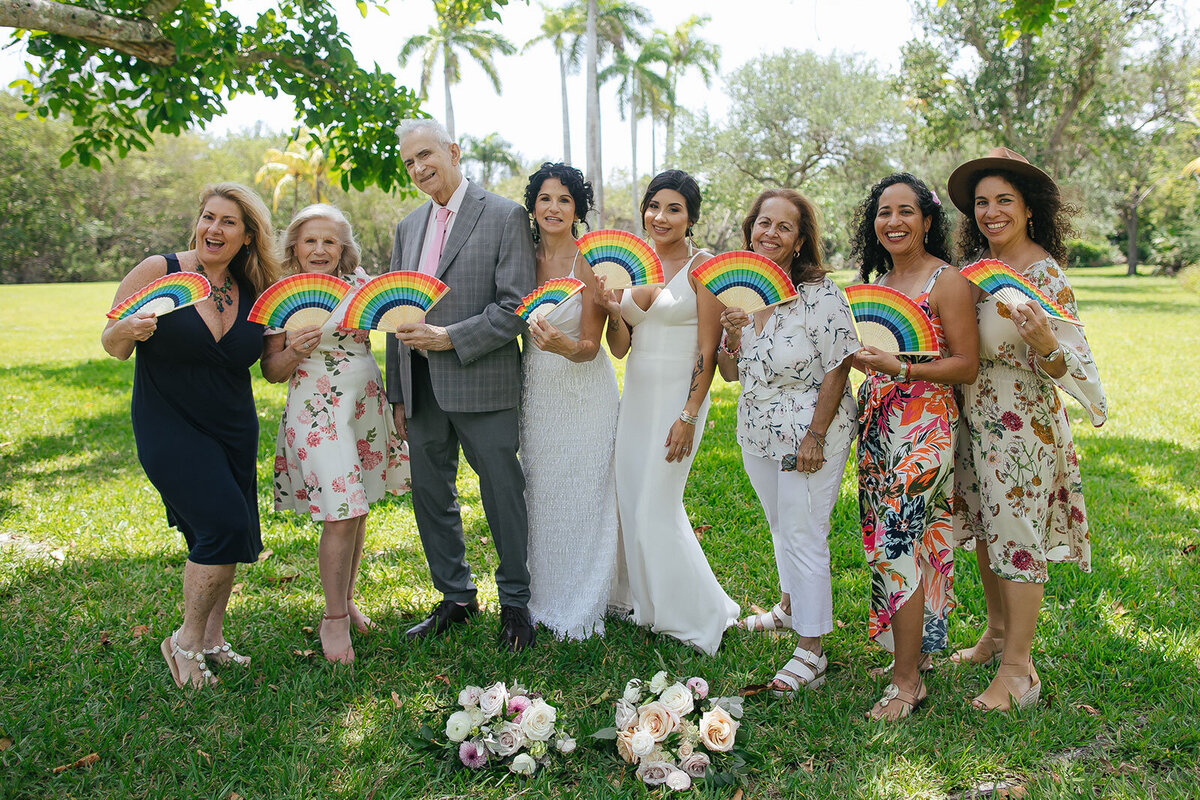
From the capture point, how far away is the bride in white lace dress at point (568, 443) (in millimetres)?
3336

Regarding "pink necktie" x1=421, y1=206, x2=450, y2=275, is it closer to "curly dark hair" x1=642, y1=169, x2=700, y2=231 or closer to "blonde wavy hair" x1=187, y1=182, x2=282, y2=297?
"blonde wavy hair" x1=187, y1=182, x2=282, y2=297

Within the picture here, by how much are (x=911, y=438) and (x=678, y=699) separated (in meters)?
1.24

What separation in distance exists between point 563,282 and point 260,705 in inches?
78.5

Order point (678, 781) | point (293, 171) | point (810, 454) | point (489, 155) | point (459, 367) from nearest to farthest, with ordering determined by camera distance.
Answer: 1. point (678, 781)
2. point (810, 454)
3. point (459, 367)
4. point (293, 171)
5. point (489, 155)

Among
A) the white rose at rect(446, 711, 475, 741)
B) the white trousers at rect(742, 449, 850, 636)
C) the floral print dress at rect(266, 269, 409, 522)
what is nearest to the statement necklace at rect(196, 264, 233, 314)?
the floral print dress at rect(266, 269, 409, 522)

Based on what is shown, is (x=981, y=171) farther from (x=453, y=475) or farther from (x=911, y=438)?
(x=453, y=475)

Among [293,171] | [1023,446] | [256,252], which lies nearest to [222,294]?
[256,252]

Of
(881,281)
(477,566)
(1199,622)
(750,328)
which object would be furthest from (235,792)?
(1199,622)

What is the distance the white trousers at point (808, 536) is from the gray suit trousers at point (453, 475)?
1121 mm

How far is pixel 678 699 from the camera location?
2.57 metres

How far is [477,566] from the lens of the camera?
4469 mm

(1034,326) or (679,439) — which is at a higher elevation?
(1034,326)

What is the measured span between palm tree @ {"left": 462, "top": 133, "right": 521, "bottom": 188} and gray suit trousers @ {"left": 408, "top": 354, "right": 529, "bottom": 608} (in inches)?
1904

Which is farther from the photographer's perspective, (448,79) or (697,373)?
(448,79)
